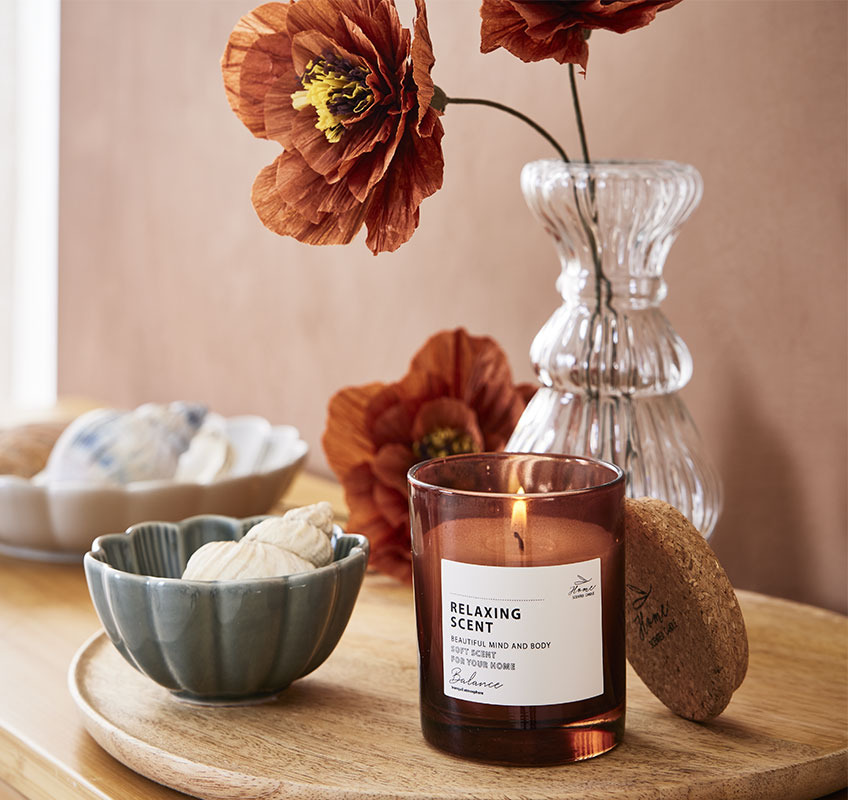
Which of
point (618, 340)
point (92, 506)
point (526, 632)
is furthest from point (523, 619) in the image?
point (92, 506)

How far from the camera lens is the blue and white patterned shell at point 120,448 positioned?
2.63 ft

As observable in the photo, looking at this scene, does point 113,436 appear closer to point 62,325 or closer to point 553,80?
point 553,80

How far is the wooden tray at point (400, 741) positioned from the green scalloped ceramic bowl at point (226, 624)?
18 mm

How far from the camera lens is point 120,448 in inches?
32.0

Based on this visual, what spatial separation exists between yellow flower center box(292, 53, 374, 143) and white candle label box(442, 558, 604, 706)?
195 millimetres

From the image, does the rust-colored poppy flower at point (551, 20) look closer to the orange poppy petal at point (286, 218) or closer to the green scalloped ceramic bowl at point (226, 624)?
the orange poppy petal at point (286, 218)

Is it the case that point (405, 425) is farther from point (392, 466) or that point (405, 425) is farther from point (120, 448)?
point (120, 448)

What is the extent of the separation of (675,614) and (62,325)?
1213 mm

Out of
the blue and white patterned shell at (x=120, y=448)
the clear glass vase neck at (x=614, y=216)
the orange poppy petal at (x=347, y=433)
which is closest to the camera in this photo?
the clear glass vase neck at (x=614, y=216)

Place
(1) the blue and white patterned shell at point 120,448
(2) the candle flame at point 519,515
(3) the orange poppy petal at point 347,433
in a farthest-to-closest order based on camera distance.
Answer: (1) the blue and white patterned shell at point 120,448
(3) the orange poppy petal at point 347,433
(2) the candle flame at point 519,515

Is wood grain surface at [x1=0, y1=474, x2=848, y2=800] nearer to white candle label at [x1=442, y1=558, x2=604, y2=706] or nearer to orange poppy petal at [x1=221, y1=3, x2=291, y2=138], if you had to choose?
white candle label at [x1=442, y1=558, x2=604, y2=706]

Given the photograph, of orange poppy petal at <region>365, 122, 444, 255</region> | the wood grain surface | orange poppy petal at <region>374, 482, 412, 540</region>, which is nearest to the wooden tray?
the wood grain surface

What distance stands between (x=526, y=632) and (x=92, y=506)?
0.42m

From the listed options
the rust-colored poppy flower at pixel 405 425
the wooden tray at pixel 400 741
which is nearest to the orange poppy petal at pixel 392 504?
the rust-colored poppy flower at pixel 405 425
